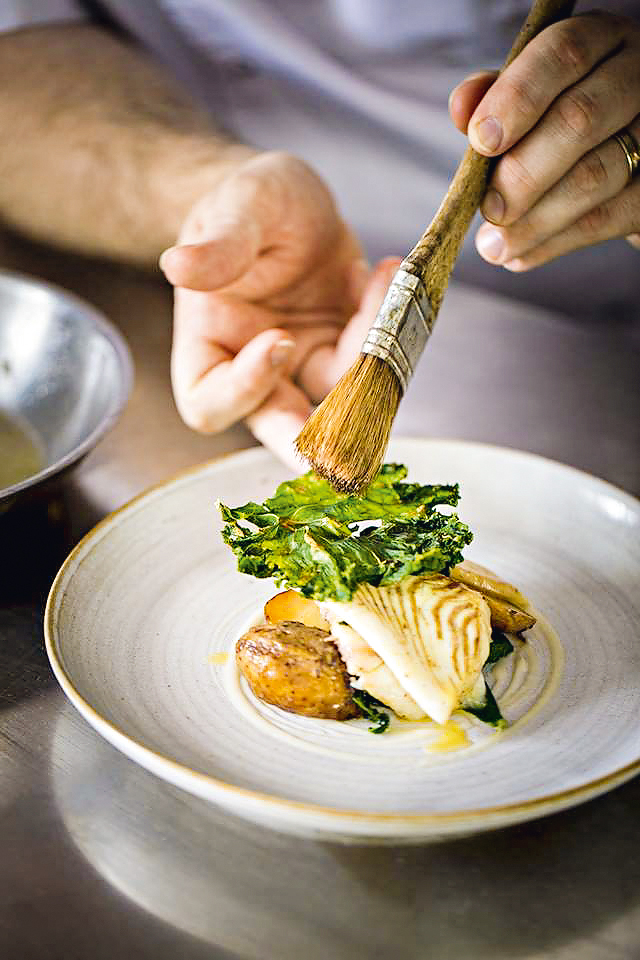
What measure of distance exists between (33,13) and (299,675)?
1703 mm

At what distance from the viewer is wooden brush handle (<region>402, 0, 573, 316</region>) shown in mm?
983

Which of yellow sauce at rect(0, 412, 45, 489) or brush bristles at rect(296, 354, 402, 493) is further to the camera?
yellow sauce at rect(0, 412, 45, 489)

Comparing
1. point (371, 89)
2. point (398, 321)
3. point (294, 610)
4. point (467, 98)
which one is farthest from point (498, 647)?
point (371, 89)

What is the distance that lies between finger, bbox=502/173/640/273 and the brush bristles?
1.24 feet

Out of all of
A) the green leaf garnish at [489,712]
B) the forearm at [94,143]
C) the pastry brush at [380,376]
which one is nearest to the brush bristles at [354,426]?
the pastry brush at [380,376]

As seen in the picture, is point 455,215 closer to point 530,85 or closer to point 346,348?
point 530,85

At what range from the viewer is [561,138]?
1077 millimetres

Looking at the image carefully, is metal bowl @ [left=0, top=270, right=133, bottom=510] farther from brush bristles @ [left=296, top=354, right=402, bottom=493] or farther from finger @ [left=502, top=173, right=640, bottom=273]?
finger @ [left=502, top=173, right=640, bottom=273]

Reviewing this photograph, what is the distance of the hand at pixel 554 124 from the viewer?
1048mm

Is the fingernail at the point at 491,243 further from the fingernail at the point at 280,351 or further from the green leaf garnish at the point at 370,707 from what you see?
the green leaf garnish at the point at 370,707

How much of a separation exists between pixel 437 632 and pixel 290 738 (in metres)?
0.16

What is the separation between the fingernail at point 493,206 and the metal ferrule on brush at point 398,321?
0.60 ft

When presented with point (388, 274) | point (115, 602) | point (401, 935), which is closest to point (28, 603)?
point (115, 602)

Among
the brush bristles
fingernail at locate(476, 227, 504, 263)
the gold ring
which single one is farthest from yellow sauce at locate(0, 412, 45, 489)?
the gold ring
